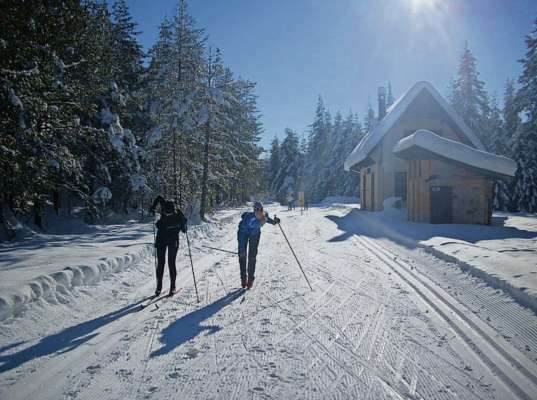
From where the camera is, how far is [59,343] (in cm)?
391

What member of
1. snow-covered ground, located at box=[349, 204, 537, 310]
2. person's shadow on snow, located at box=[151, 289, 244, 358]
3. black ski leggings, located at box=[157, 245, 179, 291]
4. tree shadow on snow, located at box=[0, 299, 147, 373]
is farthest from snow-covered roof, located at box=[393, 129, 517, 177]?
tree shadow on snow, located at box=[0, 299, 147, 373]

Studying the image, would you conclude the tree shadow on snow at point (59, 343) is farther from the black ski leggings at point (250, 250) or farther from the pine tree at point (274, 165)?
the pine tree at point (274, 165)

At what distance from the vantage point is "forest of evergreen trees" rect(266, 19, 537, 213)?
86.9 ft

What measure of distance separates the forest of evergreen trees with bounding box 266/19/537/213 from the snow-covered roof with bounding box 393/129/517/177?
1470 cm

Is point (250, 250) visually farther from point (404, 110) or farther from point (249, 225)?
point (404, 110)

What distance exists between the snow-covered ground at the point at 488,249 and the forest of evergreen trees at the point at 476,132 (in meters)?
14.4

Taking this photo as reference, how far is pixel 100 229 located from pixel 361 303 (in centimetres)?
1366

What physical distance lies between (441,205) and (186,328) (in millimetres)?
15612

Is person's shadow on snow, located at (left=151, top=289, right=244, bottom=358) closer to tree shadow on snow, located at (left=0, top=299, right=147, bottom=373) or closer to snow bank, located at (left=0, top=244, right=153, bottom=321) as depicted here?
tree shadow on snow, located at (left=0, top=299, right=147, bottom=373)

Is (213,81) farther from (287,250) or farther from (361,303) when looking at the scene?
(361,303)

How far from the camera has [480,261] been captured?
725cm

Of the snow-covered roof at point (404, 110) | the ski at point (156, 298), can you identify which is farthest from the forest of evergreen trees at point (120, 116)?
the snow-covered roof at point (404, 110)

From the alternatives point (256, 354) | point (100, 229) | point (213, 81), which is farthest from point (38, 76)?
point (213, 81)

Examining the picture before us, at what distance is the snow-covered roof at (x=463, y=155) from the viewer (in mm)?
15219
